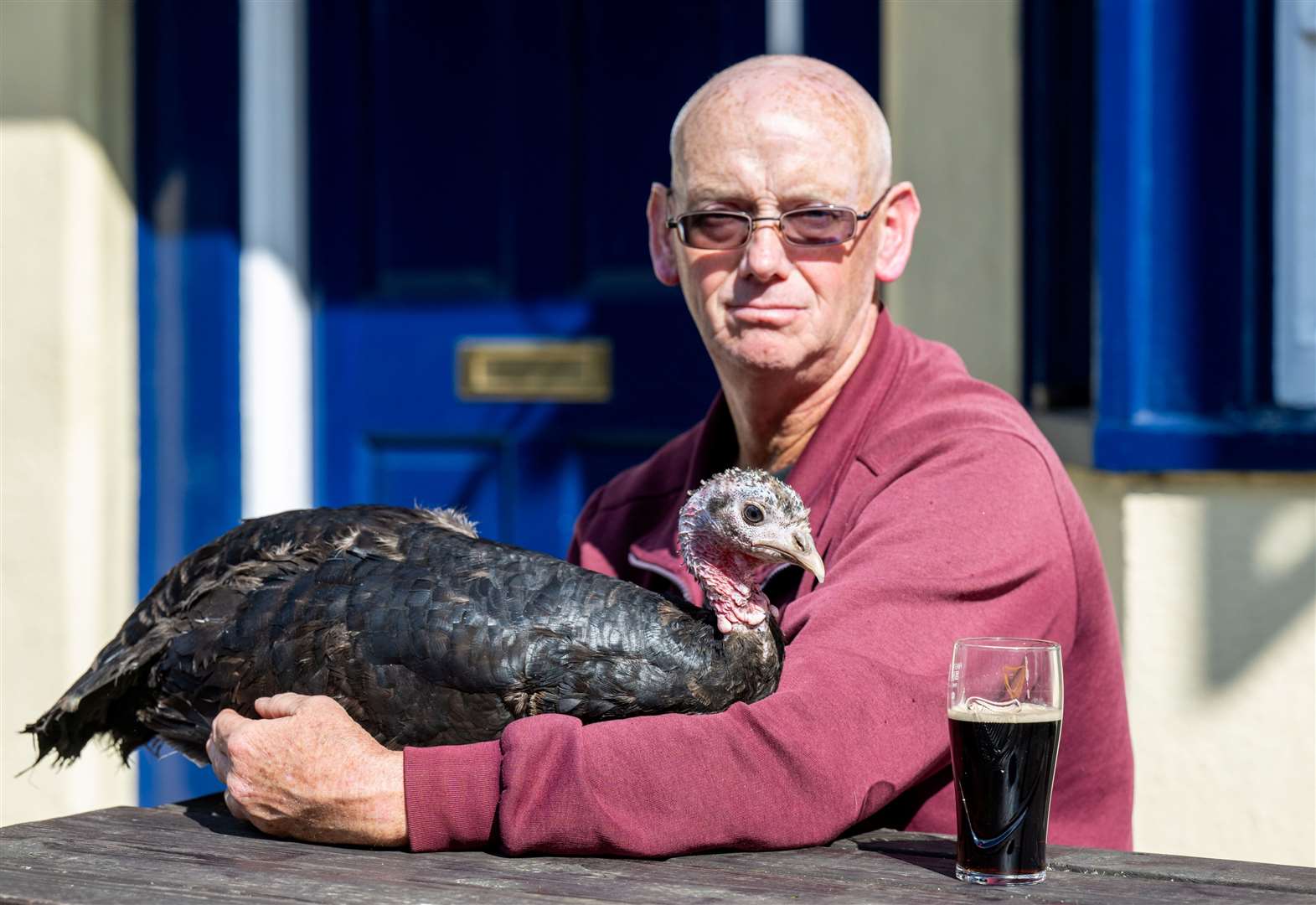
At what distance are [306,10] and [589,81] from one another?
0.89 metres

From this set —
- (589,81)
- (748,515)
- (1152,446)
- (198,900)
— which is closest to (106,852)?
(198,900)

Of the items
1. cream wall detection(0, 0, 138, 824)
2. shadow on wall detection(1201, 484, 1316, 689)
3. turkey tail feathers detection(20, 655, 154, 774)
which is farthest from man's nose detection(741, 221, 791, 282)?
cream wall detection(0, 0, 138, 824)

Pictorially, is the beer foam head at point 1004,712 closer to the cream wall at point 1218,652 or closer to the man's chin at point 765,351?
the man's chin at point 765,351

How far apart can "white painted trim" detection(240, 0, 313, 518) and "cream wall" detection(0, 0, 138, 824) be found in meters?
0.40

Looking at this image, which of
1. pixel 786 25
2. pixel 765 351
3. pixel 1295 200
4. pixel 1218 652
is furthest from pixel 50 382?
pixel 1295 200

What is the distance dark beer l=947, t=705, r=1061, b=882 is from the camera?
1885 millimetres

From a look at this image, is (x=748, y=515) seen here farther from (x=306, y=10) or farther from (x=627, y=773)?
(x=306, y=10)

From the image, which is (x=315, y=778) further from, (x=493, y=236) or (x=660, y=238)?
(x=493, y=236)

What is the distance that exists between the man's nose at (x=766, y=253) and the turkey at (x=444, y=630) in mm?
435

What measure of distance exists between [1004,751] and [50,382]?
3.25 meters

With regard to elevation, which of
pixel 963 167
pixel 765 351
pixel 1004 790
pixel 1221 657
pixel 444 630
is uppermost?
pixel 963 167

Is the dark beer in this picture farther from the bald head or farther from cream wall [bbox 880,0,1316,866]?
cream wall [bbox 880,0,1316,866]

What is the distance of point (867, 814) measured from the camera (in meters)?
2.09

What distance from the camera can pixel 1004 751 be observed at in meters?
1.89
